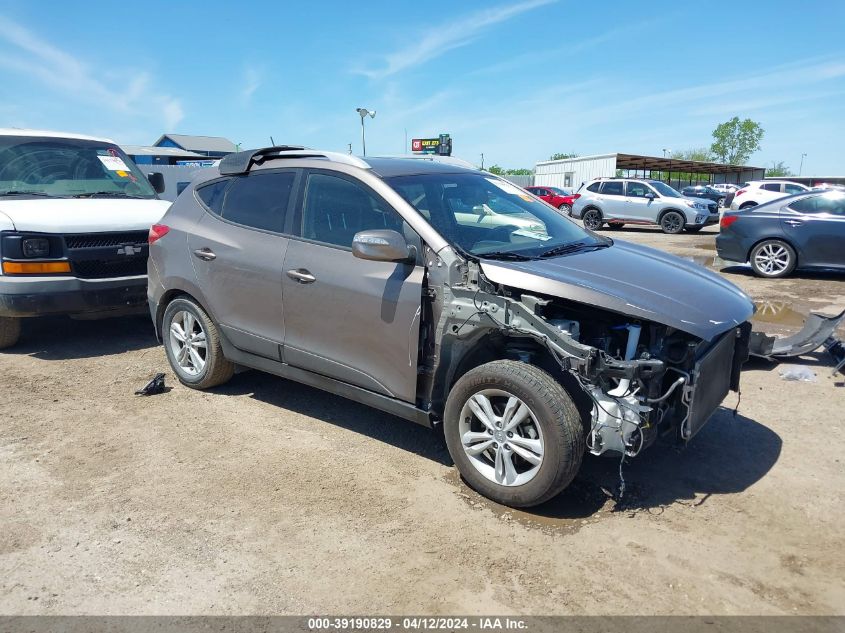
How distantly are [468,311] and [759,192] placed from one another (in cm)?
2303

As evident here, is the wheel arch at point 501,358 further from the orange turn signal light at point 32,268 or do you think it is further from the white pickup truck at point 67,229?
the orange turn signal light at point 32,268

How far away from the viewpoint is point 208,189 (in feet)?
16.8

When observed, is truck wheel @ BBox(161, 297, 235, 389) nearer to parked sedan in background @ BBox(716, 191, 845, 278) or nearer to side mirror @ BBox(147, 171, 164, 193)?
side mirror @ BBox(147, 171, 164, 193)

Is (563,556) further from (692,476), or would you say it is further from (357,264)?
(357,264)

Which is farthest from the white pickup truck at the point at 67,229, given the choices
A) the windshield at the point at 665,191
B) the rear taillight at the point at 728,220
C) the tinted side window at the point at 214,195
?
the windshield at the point at 665,191

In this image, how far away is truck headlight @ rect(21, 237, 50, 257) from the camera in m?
6.05

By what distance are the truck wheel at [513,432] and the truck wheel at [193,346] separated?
Result: 7.37ft

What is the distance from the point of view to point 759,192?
22.9 metres

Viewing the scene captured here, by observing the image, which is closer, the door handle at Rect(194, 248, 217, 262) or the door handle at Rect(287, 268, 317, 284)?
the door handle at Rect(287, 268, 317, 284)

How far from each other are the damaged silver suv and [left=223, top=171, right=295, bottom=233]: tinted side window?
0.05ft

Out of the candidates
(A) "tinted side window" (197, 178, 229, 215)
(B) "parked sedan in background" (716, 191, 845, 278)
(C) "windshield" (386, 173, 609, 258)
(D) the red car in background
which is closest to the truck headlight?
(A) "tinted side window" (197, 178, 229, 215)

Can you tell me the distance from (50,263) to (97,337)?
1.31 meters

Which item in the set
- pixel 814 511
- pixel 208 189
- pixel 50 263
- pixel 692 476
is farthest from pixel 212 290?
pixel 814 511

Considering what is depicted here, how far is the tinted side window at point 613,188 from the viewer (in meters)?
21.9
